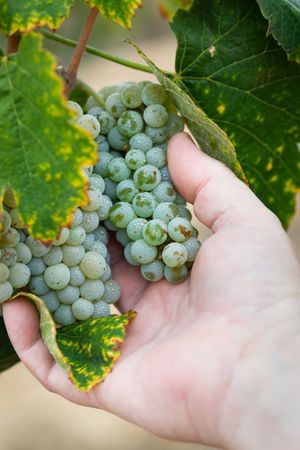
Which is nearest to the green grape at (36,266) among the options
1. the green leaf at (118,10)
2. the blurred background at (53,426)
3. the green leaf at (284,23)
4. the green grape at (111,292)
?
the green grape at (111,292)

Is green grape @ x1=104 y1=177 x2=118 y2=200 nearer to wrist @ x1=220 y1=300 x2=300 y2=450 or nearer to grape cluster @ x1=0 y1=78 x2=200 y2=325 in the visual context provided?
grape cluster @ x1=0 y1=78 x2=200 y2=325

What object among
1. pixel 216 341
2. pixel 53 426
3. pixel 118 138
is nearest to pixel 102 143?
pixel 118 138

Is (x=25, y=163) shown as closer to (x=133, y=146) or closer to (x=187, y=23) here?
(x=133, y=146)

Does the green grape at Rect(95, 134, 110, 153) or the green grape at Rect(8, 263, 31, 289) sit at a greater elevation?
the green grape at Rect(95, 134, 110, 153)

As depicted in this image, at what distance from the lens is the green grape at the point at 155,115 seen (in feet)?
3.61

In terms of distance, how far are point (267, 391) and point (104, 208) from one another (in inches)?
13.6

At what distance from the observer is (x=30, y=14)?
93 centimetres

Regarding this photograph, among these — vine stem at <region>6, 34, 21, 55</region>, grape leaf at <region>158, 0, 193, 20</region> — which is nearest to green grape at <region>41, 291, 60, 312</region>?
vine stem at <region>6, 34, 21, 55</region>

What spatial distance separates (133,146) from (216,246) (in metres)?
0.19

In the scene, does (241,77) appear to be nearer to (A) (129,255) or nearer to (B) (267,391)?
(A) (129,255)

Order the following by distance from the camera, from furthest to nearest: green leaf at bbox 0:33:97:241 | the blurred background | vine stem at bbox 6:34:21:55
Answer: the blurred background → vine stem at bbox 6:34:21:55 → green leaf at bbox 0:33:97:241

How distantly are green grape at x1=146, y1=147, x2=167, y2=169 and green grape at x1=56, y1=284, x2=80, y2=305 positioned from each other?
209mm

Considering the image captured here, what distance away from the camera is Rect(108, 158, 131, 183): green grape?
111cm

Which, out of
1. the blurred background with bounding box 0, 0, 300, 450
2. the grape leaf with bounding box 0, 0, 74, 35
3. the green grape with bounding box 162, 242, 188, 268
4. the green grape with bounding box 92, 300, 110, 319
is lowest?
the blurred background with bounding box 0, 0, 300, 450
